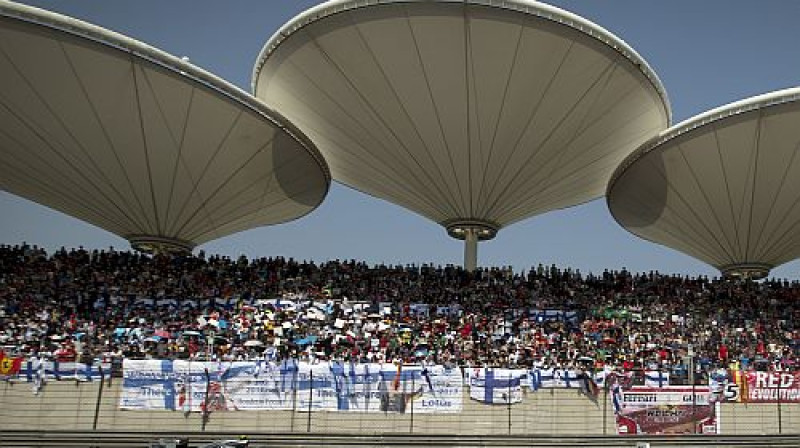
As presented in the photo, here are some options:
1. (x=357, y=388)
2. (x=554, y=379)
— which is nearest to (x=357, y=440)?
(x=357, y=388)

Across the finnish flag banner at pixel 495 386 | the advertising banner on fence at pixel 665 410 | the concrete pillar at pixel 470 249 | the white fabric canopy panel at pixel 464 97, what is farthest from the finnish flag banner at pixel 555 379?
the concrete pillar at pixel 470 249

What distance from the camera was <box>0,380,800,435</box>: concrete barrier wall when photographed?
45.6ft

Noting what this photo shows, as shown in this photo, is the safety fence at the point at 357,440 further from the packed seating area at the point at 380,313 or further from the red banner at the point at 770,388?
the packed seating area at the point at 380,313

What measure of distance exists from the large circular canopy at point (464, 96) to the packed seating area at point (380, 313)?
409cm

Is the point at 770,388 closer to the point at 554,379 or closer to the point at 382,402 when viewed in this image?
the point at 554,379

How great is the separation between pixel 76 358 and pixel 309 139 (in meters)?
14.1

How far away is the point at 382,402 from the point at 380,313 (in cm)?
958

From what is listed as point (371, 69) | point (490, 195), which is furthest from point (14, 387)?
point (490, 195)

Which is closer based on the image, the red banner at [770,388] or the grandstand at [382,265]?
the grandstand at [382,265]

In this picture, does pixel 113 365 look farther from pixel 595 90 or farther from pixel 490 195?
pixel 490 195

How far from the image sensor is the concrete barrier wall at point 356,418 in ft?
45.6

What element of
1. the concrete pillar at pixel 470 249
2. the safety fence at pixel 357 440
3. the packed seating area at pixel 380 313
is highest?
the concrete pillar at pixel 470 249

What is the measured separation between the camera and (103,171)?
26.7 meters

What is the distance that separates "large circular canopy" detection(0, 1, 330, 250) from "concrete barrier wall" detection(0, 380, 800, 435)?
A: 10.8 m
